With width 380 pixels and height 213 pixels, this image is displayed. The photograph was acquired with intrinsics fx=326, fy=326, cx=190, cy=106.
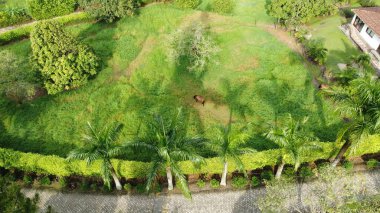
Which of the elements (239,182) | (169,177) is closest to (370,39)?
(239,182)

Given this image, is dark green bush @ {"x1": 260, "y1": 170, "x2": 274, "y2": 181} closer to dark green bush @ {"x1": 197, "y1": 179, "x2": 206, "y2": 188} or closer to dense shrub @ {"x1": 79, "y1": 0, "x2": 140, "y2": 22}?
dark green bush @ {"x1": 197, "y1": 179, "x2": 206, "y2": 188}

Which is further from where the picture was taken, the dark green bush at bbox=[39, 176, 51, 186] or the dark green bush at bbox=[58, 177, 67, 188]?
the dark green bush at bbox=[39, 176, 51, 186]

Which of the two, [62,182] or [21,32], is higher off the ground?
[21,32]

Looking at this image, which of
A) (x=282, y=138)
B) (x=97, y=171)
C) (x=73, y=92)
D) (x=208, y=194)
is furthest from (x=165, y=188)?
(x=73, y=92)

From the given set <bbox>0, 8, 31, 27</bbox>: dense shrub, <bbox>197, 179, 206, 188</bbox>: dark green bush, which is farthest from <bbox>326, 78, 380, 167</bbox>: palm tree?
<bbox>0, 8, 31, 27</bbox>: dense shrub

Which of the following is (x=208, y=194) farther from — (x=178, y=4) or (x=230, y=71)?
(x=178, y=4)

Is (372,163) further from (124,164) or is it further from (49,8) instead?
(49,8)
